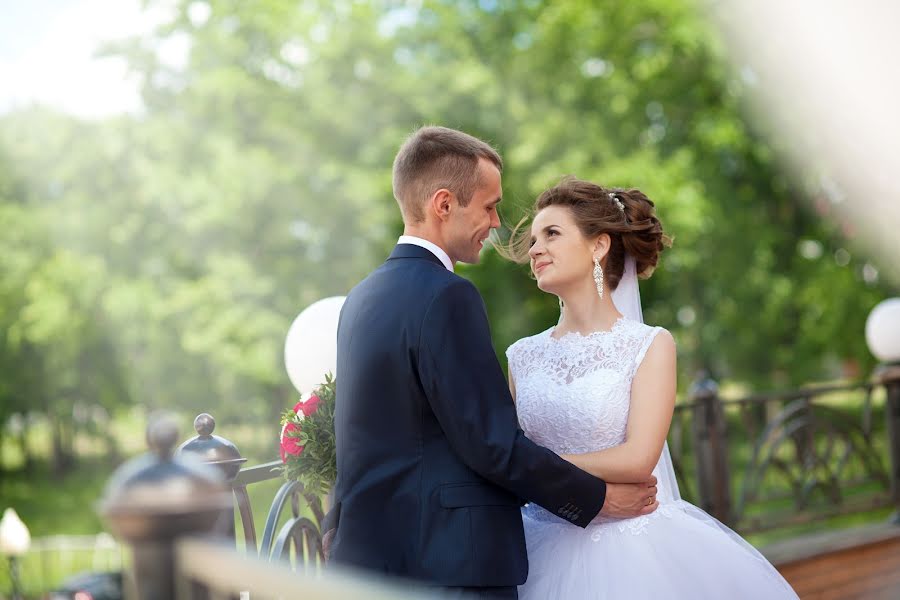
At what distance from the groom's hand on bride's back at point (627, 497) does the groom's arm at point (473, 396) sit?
47 centimetres

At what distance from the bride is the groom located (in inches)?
19.2

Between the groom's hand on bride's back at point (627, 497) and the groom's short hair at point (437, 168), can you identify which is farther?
the groom's hand on bride's back at point (627, 497)

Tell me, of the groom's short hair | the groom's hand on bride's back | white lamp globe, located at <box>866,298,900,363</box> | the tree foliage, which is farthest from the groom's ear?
the tree foliage

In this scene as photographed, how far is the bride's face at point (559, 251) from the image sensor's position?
348 centimetres

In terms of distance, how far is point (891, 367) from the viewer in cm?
812

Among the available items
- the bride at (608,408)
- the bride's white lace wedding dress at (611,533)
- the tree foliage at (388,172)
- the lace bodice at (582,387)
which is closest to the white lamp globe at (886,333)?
the bride at (608,408)

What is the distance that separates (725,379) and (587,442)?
19421mm

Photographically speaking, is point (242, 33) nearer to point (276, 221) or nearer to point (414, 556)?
point (276, 221)

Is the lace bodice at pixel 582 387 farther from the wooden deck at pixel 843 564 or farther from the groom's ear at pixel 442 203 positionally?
the wooden deck at pixel 843 564

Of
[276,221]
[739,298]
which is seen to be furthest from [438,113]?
[739,298]

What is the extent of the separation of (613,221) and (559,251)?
235 mm

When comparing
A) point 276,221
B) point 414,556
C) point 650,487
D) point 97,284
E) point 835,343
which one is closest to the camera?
point 414,556

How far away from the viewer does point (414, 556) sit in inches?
102

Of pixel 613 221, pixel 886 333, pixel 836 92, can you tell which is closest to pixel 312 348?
pixel 613 221
